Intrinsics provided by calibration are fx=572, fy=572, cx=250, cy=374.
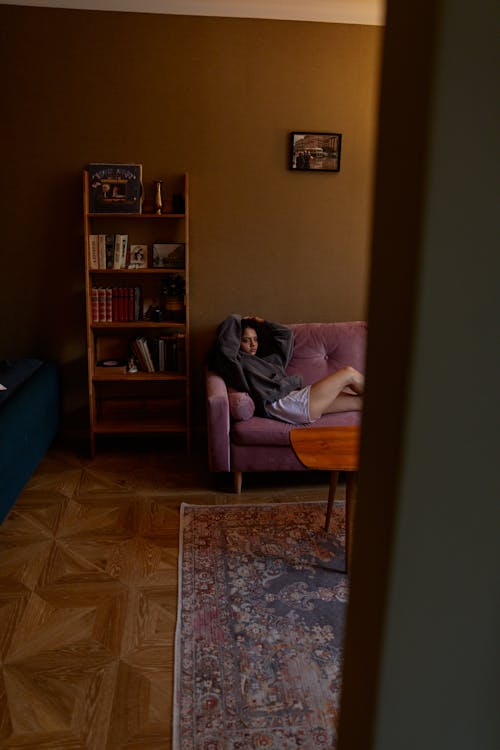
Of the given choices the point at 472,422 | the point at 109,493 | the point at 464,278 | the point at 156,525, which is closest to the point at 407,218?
the point at 464,278

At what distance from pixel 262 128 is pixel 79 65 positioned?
1.23 m

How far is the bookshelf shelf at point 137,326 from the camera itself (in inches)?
145

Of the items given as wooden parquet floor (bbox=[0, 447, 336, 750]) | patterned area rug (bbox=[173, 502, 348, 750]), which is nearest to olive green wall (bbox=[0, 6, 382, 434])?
wooden parquet floor (bbox=[0, 447, 336, 750])

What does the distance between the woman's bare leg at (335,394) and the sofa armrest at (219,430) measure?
52cm

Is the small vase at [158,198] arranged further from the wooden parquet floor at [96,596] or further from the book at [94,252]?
the wooden parquet floor at [96,596]

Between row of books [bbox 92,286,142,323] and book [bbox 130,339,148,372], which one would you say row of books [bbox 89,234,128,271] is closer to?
row of books [bbox 92,286,142,323]

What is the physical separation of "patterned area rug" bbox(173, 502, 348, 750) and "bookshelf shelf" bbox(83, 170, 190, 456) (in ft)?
3.60

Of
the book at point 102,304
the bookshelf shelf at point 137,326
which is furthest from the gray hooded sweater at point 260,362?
the book at point 102,304

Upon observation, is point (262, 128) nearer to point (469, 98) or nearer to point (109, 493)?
point (109, 493)

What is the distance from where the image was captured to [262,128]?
12.5ft

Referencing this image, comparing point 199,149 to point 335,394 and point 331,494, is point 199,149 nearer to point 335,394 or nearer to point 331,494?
point 335,394

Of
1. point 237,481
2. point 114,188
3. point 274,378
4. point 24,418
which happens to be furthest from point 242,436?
point 114,188

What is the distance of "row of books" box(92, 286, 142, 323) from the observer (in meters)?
3.71

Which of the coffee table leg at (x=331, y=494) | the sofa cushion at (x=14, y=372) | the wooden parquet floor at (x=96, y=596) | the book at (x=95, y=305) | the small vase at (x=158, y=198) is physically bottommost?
the wooden parquet floor at (x=96, y=596)
